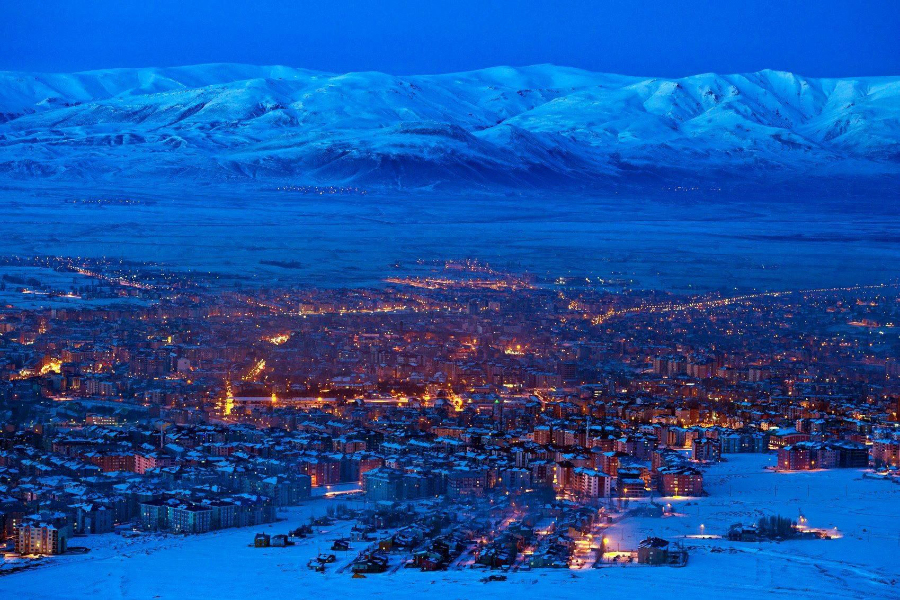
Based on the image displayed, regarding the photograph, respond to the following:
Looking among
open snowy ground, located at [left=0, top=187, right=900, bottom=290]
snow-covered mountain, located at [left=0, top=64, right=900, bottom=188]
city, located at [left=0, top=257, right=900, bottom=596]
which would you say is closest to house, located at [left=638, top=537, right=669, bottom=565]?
city, located at [left=0, top=257, right=900, bottom=596]

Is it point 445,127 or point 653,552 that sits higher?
point 445,127

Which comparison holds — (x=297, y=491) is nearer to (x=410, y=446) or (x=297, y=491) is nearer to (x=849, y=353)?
(x=410, y=446)

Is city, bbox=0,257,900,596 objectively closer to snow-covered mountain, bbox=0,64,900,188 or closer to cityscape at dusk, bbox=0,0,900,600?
cityscape at dusk, bbox=0,0,900,600

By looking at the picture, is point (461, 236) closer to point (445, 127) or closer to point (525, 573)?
point (445, 127)

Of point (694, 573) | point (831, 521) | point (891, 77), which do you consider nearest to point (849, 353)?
point (831, 521)

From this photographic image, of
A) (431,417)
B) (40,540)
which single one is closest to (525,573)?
(40,540)

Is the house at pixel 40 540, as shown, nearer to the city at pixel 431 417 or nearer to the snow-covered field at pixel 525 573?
the city at pixel 431 417
